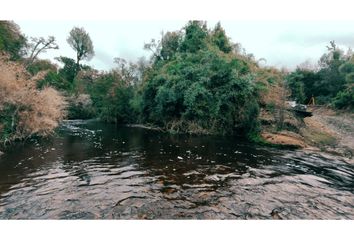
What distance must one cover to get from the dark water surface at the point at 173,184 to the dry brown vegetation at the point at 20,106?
2822 millimetres

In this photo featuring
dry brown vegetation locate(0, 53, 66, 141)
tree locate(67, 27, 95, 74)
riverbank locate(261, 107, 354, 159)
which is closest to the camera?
dry brown vegetation locate(0, 53, 66, 141)

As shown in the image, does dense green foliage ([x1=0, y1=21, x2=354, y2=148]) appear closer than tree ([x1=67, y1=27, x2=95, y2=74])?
Yes

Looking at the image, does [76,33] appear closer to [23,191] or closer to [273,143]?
[273,143]

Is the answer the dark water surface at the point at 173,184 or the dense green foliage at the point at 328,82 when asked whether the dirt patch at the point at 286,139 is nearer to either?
the dark water surface at the point at 173,184

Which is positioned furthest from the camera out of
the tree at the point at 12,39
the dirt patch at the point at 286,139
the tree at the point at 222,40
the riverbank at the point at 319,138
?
the tree at the point at 12,39

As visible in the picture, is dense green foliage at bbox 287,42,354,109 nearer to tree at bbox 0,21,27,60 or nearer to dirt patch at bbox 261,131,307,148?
dirt patch at bbox 261,131,307,148

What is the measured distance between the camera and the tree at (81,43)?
5425 cm

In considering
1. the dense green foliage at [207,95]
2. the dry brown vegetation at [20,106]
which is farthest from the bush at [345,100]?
the dry brown vegetation at [20,106]

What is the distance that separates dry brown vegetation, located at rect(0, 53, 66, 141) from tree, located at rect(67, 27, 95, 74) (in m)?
36.9

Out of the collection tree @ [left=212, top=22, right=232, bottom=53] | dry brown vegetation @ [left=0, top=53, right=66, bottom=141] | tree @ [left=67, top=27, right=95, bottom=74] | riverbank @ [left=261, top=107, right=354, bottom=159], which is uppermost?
tree @ [left=67, top=27, right=95, bottom=74]

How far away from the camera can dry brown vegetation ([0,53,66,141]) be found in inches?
712

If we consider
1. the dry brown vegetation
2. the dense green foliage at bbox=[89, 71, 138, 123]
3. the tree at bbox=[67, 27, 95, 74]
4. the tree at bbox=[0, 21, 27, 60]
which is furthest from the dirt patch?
the tree at bbox=[67, 27, 95, 74]

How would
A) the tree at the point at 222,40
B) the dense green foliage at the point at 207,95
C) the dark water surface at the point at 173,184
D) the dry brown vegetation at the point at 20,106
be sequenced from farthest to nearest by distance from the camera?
the tree at the point at 222,40
the dense green foliage at the point at 207,95
the dry brown vegetation at the point at 20,106
the dark water surface at the point at 173,184

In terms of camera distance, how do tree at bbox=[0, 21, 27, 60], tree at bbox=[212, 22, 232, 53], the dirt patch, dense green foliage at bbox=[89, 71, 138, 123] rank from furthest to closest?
dense green foliage at bbox=[89, 71, 138, 123], tree at bbox=[0, 21, 27, 60], tree at bbox=[212, 22, 232, 53], the dirt patch
